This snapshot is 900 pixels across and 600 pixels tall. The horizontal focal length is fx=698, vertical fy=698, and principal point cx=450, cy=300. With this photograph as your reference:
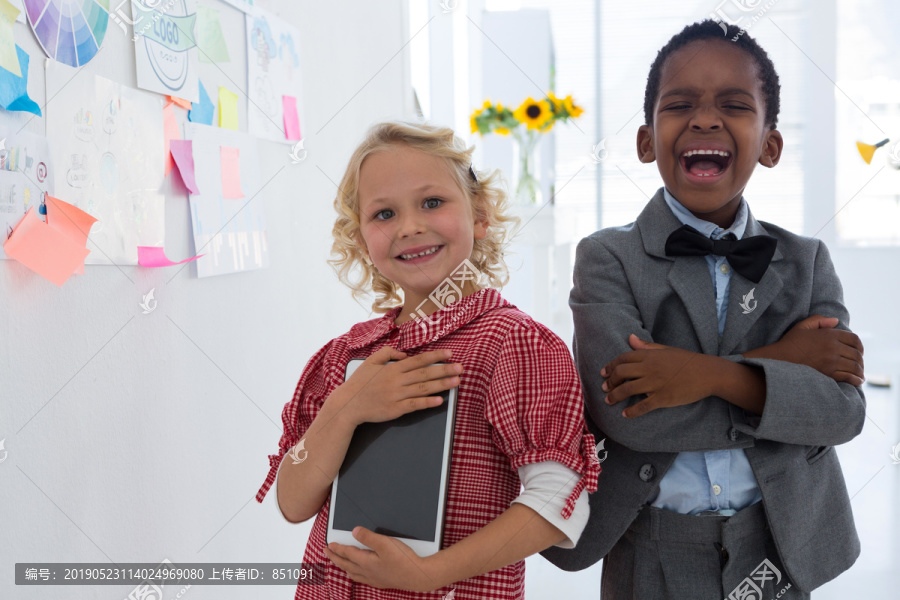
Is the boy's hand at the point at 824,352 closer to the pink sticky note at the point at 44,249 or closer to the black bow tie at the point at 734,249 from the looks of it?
the black bow tie at the point at 734,249

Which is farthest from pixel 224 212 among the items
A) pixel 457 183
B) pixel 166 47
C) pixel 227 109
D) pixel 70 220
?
pixel 457 183

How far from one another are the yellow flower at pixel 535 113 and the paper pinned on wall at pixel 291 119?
1.44 m

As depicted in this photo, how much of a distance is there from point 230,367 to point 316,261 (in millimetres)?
491

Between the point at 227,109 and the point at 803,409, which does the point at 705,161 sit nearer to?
the point at 803,409

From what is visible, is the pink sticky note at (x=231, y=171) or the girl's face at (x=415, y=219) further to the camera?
the pink sticky note at (x=231, y=171)

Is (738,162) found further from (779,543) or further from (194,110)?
(194,110)

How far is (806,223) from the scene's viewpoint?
15.8ft

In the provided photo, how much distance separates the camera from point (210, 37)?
4.07 feet

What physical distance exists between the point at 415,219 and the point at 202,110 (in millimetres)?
533

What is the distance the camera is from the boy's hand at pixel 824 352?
0.89 m

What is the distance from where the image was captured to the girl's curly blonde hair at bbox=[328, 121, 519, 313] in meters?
0.99

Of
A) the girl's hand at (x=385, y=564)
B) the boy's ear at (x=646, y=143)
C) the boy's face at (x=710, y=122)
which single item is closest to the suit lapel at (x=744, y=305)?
the boy's face at (x=710, y=122)

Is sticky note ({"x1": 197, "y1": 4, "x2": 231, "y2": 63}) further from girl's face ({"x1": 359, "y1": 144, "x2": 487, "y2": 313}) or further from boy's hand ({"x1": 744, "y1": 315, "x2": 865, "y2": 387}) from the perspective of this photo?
boy's hand ({"x1": 744, "y1": 315, "x2": 865, "y2": 387})

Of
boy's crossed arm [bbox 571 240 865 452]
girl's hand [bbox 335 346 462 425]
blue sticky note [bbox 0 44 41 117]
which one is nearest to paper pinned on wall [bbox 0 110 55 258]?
blue sticky note [bbox 0 44 41 117]
